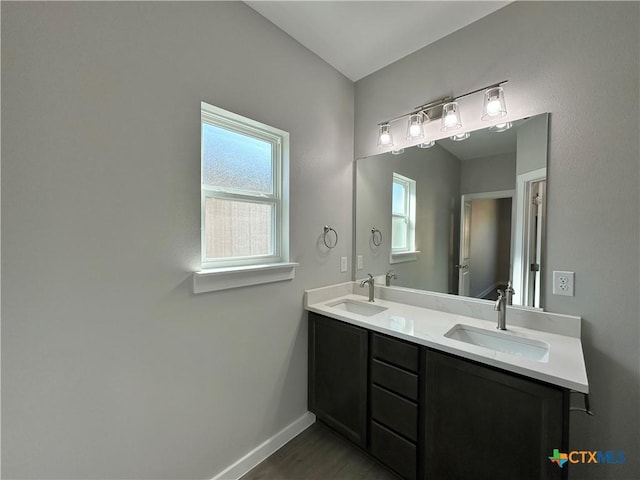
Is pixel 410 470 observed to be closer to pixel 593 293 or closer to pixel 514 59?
pixel 593 293

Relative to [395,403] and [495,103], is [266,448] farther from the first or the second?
[495,103]

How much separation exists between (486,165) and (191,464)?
2391mm

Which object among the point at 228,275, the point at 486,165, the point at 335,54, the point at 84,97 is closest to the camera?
the point at 84,97

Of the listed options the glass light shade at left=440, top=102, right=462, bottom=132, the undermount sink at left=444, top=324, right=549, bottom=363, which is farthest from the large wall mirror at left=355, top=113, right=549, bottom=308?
the undermount sink at left=444, top=324, right=549, bottom=363

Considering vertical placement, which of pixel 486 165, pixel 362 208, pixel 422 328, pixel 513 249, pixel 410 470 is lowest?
pixel 410 470

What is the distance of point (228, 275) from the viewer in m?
1.46

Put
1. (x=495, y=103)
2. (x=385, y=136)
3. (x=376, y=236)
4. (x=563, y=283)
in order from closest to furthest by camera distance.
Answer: (x=563, y=283)
(x=495, y=103)
(x=385, y=136)
(x=376, y=236)

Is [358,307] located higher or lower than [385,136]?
lower

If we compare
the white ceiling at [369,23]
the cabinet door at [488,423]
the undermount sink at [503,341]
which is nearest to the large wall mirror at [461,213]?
the undermount sink at [503,341]

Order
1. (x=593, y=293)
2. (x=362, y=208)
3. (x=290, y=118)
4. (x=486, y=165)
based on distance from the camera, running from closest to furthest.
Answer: (x=593, y=293) < (x=486, y=165) < (x=290, y=118) < (x=362, y=208)

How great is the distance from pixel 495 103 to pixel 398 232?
102cm

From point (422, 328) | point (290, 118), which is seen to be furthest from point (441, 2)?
point (422, 328)

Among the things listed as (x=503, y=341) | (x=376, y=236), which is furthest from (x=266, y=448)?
(x=376, y=236)

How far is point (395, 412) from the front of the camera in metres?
1.45
